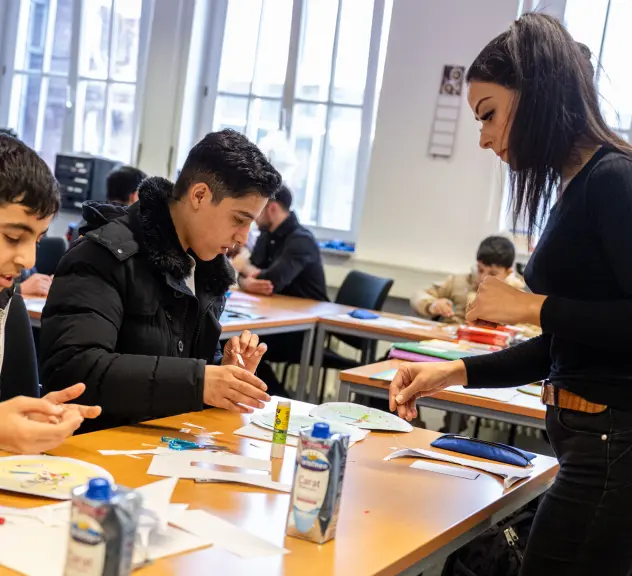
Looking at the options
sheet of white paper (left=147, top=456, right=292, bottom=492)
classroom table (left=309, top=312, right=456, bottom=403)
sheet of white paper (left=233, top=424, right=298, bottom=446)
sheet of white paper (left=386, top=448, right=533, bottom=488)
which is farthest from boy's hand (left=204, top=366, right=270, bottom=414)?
classroom table (left=309, top=312, right=456, bottom=403)

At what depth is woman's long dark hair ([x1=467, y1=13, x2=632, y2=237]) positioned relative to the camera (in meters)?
1.47

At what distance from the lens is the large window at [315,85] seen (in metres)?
6.75

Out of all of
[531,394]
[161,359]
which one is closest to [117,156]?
[531,394]

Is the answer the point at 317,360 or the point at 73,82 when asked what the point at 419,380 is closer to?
the point at 317,360

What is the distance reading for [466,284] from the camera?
17.8 ft

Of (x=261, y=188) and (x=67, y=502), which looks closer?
(x=67, y=502)

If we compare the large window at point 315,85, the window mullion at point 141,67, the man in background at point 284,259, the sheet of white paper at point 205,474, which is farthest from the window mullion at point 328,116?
the sheet of white paper at point 205,474

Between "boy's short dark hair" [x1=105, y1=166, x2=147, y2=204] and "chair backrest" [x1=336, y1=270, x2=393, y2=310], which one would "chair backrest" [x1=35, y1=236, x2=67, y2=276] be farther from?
"chair backrest" [x1=336, y1=270, x2=393, y2=310]

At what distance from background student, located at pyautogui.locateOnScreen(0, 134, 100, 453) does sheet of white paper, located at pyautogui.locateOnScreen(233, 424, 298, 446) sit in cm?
47

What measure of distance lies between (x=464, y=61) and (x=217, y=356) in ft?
14.2

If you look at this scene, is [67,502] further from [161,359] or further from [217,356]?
[217,356]

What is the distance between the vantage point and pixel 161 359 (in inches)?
74.4

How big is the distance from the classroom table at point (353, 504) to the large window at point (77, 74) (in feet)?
19.4

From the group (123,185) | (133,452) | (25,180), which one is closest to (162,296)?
(133,452)
